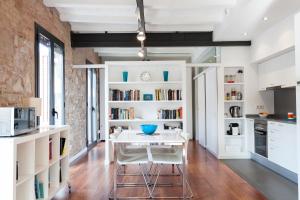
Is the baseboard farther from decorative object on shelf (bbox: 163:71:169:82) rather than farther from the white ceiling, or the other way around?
the white ceiling

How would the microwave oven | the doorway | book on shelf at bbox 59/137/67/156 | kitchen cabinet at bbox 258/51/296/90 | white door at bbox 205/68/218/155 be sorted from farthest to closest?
the doorway, white door at bbox 205/68/218/155, kitchen cabinet at bbox 258/51/296/90, book on shelf at bbox 59/137/67/156, the microwave oven

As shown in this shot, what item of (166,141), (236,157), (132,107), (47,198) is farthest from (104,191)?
(236,157)

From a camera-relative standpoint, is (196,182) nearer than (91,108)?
Yes

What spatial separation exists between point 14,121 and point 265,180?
387 centimetres

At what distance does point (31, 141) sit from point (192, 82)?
756 cm

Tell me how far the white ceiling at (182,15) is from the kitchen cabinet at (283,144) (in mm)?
1847

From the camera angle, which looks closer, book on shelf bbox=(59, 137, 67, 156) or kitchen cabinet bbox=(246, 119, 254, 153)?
book on shelf bbox=(59, 137, 67, 156)

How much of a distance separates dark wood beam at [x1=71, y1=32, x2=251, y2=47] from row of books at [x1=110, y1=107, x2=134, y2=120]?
1495 millimetres

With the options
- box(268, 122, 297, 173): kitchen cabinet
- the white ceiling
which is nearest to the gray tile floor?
box(268, 122, 297, 173): kitchen cabinet

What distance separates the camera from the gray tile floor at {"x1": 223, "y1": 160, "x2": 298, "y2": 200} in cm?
391

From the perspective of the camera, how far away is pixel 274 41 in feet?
17.2

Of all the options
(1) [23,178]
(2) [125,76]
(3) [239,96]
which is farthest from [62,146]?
(3) [239,96]

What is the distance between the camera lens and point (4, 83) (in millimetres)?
3406

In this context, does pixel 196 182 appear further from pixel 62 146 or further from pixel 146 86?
pixel 146 86
